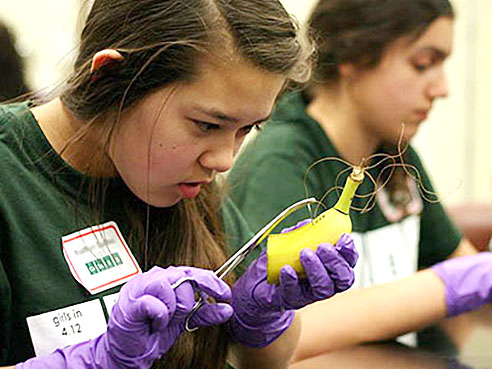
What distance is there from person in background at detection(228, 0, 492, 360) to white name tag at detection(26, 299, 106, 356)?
43 cm

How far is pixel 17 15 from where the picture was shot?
2863 mm

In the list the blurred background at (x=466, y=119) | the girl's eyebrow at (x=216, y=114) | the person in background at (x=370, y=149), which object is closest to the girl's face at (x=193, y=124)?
the girl's eyebrow at (x=216, y=114)

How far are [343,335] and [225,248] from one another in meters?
0.28

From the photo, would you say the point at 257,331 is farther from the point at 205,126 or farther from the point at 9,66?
the point at 9,66

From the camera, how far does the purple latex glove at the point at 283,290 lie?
934mm

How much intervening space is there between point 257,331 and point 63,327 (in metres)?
0.26

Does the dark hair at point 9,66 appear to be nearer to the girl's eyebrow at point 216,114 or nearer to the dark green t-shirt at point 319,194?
the dark green t-shirt at point 319,194

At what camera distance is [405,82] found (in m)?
1.50

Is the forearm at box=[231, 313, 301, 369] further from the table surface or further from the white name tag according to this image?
the white name tag

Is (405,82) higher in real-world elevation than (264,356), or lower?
higher

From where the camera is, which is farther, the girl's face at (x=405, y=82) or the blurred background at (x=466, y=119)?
the blurred background at (x=466, y=119)

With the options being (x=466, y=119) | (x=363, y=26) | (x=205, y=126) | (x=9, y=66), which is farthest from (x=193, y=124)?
(x=466, y=119)

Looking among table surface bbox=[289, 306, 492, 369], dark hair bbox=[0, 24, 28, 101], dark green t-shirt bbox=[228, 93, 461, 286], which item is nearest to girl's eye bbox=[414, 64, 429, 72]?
dark green t-shirt bbox=[228, 93, 461, 286]

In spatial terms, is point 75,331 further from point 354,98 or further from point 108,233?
point 354,98
